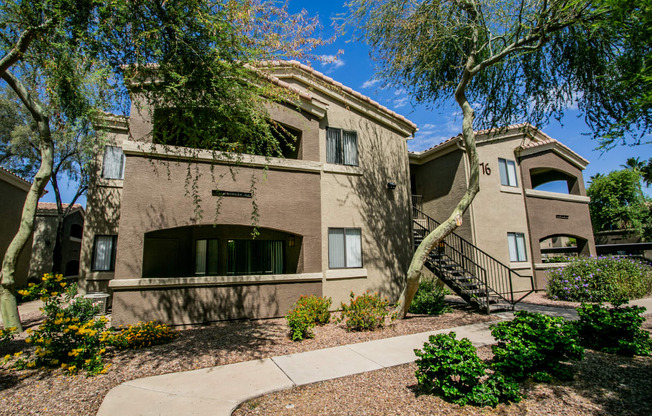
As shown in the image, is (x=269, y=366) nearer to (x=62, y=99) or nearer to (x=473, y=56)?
(x=62, y=99)

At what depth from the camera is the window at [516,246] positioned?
15.6 metres

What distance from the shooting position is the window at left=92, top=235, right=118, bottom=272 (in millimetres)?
13445

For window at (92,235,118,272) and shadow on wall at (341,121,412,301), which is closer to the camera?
shadow on wall at (341,121,412,301)

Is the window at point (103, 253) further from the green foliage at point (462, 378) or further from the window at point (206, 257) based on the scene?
the green foliage at point (462, 378)

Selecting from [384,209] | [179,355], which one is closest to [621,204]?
[384,209]

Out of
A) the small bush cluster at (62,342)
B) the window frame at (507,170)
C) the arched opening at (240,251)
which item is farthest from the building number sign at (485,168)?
the small bush cluster at (62,342)

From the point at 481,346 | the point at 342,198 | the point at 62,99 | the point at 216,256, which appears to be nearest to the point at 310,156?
the point at 342,198

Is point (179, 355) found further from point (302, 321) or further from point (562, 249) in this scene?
point (562, 249)

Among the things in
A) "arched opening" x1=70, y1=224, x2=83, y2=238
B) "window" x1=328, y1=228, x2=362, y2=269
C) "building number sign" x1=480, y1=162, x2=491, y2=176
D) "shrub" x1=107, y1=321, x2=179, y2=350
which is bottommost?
"shrub" x1=107, y1=321, x2=179, y2=350

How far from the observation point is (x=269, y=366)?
6.15 metres

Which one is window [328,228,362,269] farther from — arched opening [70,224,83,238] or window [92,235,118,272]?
arched opening [70,224,83,238]

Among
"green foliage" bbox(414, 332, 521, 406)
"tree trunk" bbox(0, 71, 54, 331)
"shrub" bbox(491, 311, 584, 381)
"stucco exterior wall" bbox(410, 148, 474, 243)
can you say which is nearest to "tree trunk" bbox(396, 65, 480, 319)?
"shrub" bbox(491, 311, 584, 381)

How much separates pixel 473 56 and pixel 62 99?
35.6ft

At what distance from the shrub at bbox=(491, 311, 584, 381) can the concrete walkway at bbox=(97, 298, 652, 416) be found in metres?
1.83
